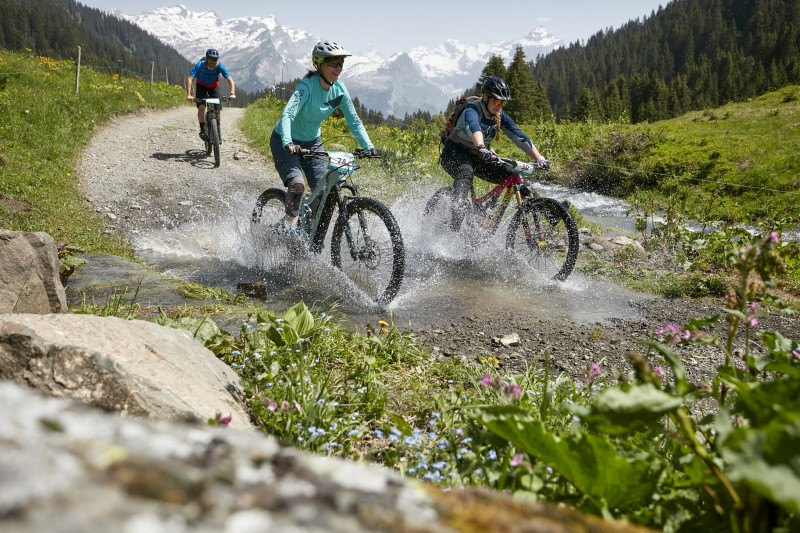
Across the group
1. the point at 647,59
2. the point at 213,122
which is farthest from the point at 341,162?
the point at 647,59

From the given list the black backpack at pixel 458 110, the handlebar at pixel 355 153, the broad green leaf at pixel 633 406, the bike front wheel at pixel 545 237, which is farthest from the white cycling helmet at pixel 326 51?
the broad green leaf at pixel 633 406

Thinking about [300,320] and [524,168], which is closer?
[300,320]

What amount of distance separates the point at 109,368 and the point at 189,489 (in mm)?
1670

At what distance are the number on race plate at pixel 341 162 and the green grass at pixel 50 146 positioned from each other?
3148 millimetres

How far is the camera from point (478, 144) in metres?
6.94

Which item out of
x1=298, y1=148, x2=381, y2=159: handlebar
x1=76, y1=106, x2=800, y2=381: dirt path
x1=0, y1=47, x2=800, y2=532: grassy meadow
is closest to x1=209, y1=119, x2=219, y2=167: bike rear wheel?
x1=76, y1=106, x2=800, y2=381: dirt path

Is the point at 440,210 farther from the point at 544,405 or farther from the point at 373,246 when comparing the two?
the point at 544,405

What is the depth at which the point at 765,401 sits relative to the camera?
1065 mm

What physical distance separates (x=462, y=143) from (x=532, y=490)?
20.8 feet

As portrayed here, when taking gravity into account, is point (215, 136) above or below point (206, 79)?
below

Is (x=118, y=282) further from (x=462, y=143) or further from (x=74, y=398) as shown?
(x=462, y=143)

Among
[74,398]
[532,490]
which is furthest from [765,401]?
[74,398]

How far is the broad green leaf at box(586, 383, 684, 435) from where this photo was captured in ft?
3.62

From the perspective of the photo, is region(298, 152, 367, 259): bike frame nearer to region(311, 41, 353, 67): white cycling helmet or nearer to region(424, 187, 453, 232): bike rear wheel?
region(311, 41, 353, 67): white cycling helmet
